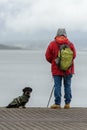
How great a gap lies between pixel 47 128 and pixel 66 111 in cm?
297

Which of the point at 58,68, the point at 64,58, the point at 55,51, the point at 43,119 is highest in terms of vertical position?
the point at 55,51

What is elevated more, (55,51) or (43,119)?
(55,51)

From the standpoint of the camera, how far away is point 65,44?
14.5 m

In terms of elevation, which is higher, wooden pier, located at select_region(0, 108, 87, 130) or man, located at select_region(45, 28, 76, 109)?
man, located at select_region(45, 28, 76, 109)

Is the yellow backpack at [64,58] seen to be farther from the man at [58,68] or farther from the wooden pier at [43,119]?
the wooden pier at [43,119]

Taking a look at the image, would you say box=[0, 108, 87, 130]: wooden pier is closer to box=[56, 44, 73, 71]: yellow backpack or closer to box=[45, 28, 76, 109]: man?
box=[45, 28, 76, 109]: man

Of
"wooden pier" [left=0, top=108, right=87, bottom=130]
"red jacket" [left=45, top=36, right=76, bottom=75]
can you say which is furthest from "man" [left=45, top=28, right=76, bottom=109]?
"wooden pier" [left=0, top=108, right=87, bottom=130]

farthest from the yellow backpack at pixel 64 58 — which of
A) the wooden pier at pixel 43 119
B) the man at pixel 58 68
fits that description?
the wooden pier at pixel 43 119

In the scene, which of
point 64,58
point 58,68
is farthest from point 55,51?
point 58,68

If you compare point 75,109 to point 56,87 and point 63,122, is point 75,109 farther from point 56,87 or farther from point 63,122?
point 63,122

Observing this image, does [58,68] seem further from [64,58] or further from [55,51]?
[55,51]

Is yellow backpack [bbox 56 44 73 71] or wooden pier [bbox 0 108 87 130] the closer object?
wooden pier [bbox 0 108 87 130]

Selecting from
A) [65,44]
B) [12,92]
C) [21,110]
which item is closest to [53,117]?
[21,110]

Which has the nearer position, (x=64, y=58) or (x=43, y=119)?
(x=43, y=119)
